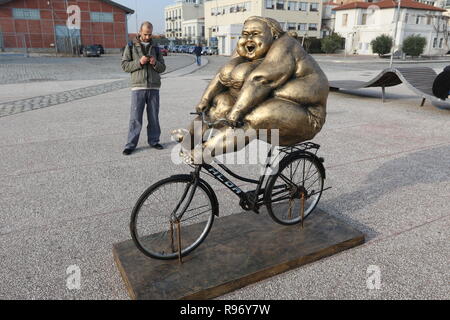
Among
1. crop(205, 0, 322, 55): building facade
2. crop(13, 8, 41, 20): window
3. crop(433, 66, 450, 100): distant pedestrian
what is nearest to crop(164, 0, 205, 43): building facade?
crop(205, 0, 322, 55): building facade

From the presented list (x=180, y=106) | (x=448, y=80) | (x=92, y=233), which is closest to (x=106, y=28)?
(x=180, y=106)

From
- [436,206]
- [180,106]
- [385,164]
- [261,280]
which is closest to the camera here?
[261,280]

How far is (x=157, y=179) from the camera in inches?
194

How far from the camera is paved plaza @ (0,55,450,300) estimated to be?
2.83 metres

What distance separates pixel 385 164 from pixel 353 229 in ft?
8.37

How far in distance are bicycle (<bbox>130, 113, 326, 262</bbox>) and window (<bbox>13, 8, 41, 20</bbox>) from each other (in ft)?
146

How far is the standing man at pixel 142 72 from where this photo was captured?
18.2 ft

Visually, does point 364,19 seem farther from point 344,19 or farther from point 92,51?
point 92,51

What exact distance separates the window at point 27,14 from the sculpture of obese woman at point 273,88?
44.9 m

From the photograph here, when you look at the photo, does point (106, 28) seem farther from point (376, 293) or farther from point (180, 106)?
point (376, 293)

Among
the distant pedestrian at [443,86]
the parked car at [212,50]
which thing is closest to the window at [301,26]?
the parked car at [212,50]

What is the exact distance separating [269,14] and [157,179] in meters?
57.3
